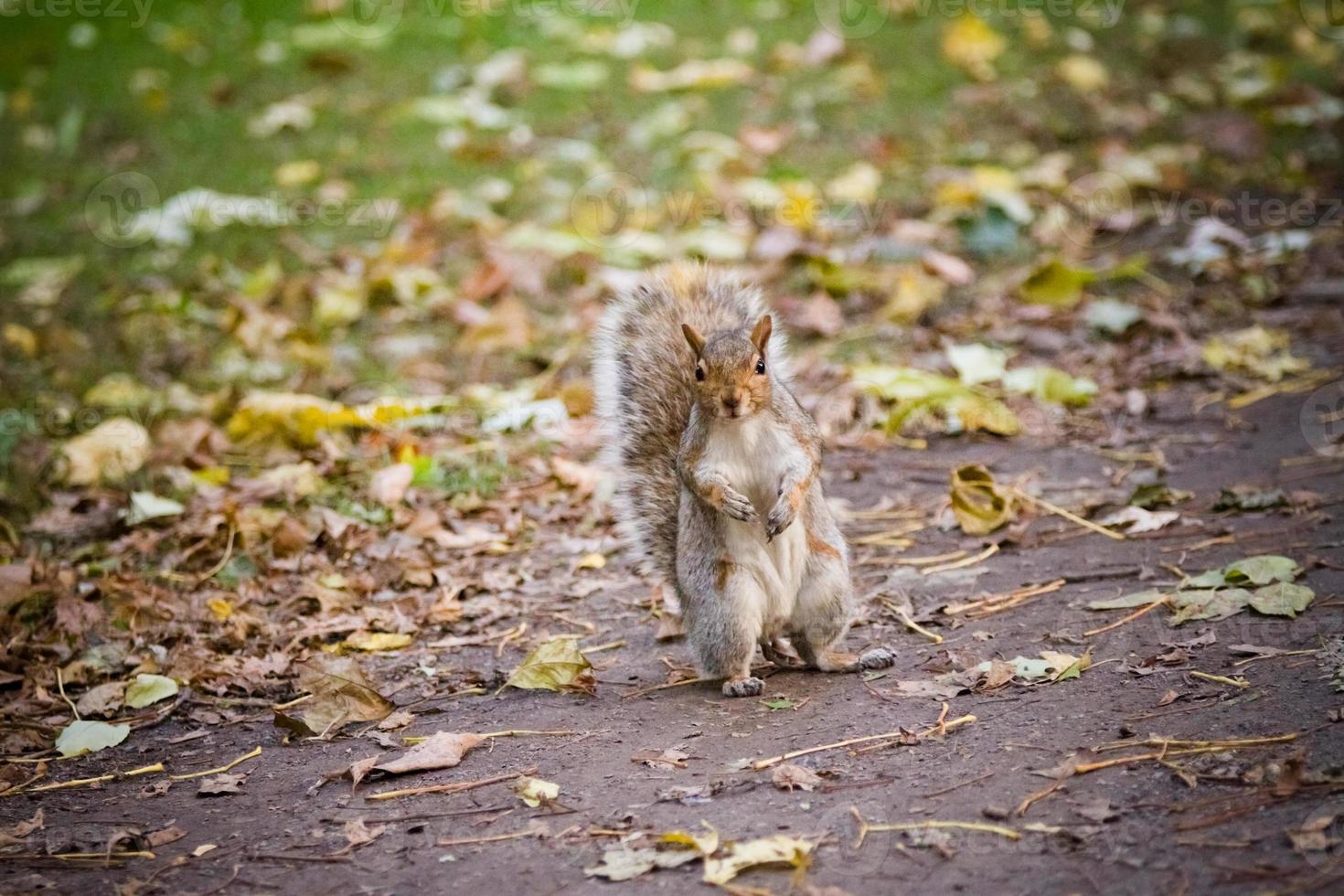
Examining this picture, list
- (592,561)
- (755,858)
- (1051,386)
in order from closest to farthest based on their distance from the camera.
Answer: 1. (755,858)
2. (592,561)
3. (1051,386)

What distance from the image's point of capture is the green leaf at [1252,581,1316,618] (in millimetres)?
2727

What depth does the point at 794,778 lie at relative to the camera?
7.72ft

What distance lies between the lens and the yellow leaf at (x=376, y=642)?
3311 mm

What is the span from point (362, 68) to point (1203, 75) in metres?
4.90

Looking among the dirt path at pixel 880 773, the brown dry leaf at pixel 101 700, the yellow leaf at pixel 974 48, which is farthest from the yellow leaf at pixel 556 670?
the yellow leaf at pixel 974 48

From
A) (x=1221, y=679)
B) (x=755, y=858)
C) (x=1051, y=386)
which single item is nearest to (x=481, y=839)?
(x=755, y=858)

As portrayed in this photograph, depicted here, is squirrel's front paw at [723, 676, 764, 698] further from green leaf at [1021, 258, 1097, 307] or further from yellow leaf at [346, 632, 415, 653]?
green leaf at [1021, 258, 1097, 307]

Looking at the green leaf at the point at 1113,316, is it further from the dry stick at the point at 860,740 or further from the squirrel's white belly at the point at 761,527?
the dry stick at the point at 860,740

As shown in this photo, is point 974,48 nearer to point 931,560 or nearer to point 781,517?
point 931,560

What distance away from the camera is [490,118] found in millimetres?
7203

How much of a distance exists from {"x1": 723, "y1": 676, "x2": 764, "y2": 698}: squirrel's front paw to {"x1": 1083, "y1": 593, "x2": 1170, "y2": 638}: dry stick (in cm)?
72

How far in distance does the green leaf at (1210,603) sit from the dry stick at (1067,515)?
505 millimetres

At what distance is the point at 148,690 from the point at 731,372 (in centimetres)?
158

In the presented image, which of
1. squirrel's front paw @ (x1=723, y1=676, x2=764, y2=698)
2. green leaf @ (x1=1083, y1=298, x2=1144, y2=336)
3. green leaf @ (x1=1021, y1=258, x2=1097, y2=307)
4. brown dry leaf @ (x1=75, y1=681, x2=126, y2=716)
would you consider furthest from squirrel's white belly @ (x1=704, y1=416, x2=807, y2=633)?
green leaf @ (x1=1021, y1=258, x2=1097, y2=307)
